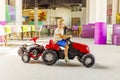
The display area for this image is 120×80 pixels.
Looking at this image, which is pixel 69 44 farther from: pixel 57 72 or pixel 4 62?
pixel 4 62

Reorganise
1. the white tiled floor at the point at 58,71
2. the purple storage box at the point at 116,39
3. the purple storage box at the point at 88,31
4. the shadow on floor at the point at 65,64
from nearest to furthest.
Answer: the white tiled floor at the point at 58,71
the shadow on floor at the point at 65,64
the purple storage box at the point at 116,39
the purple storage box at the point at 88,31

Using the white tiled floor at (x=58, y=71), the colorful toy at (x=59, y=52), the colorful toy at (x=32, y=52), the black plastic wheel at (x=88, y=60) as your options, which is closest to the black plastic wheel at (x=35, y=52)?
the colorful toy at (x=32, y=52)

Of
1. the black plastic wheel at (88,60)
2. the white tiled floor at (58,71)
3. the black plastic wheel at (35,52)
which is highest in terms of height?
the black plastic wheel at (35,52)

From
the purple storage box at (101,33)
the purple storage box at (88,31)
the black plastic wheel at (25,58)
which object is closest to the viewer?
the black plastic wheel at (25,58)

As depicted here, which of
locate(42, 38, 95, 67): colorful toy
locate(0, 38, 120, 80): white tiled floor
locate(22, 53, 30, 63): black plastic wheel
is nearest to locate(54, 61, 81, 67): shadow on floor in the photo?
locate(0, 38, 120, 80): white tiled floor

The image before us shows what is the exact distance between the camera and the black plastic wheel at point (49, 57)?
6742mm

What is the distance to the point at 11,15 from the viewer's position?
18812 mm

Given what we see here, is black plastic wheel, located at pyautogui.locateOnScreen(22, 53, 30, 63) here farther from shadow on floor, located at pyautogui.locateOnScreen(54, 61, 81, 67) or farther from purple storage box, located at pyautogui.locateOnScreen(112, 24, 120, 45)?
purple storage box, located at pyautogui.locateOnScreen(112, 24, 120, 45)

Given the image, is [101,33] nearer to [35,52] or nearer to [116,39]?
[116,39]

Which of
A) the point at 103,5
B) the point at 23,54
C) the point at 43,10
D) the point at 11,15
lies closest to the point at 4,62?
the point at 23,54

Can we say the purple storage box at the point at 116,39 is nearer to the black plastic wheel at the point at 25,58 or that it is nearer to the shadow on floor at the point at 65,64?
the shadow on floor at the point at 65,64

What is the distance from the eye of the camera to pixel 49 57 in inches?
267

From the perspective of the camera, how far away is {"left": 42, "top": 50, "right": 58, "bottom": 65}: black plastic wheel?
6.74m

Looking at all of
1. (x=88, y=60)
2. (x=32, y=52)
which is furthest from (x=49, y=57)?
(x=88, y=60)
